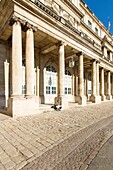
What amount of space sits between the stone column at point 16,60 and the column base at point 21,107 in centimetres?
46

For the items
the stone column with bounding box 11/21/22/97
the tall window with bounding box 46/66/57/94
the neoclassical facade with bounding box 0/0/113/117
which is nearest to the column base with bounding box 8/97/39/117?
the neoclassical facade with bounding box 0/0/113/117

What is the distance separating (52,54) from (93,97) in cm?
793

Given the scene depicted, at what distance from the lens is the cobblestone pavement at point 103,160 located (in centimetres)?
318

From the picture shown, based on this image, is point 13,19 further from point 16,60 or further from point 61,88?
point 61,88

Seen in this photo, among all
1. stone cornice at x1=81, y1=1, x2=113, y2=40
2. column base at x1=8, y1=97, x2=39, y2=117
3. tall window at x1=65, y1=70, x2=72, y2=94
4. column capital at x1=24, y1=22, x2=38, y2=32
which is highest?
stone cornice at x1=81, y1=1, x2=113, y2=40

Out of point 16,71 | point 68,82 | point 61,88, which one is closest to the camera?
point 16,71

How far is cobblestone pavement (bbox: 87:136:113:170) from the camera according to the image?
318cm

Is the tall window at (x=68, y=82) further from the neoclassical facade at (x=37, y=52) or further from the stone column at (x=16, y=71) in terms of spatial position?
the stone column at (x=16, y=71)

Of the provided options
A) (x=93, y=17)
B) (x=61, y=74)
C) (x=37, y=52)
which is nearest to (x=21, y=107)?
(x=61, y=74)

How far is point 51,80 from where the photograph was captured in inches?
741

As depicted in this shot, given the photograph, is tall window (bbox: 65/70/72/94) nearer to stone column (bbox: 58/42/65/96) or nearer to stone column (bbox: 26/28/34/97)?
stone column (bbox: 58/42/65/96)

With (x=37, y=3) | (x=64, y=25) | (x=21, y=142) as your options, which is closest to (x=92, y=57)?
(x=64, y=25)

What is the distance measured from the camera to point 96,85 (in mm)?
21484

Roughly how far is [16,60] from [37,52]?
24.5 ft
